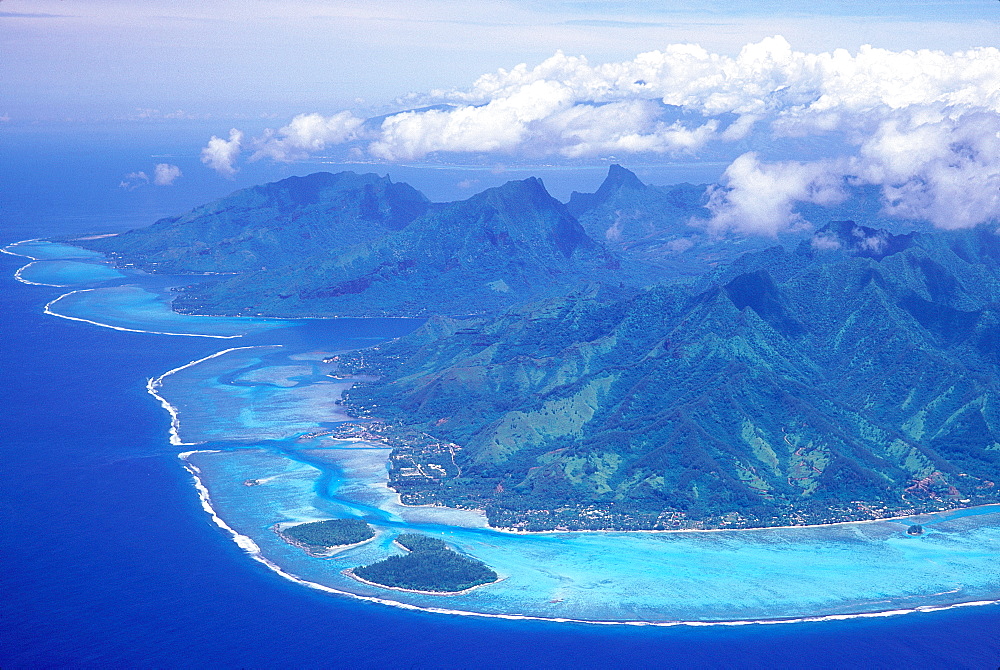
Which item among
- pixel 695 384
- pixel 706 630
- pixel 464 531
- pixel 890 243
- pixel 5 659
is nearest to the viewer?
pixel 5 659

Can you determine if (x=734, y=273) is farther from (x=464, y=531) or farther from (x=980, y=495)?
(x=464, y=531)

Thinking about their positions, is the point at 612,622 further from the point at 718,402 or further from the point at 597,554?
the point at 718,402

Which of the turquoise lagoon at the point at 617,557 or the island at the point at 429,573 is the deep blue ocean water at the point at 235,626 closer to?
the turquoise lagoon at the point at 617,557

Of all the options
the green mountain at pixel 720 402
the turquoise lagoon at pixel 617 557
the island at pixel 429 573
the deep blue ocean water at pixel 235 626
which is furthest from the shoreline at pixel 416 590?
the green mountain at pixel 720 402

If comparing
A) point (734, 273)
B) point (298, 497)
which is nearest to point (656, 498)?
point (298, 497)

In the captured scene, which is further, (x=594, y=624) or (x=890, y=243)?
(x=890, y=243)

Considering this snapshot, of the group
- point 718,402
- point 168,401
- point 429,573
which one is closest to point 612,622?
point 429,573
